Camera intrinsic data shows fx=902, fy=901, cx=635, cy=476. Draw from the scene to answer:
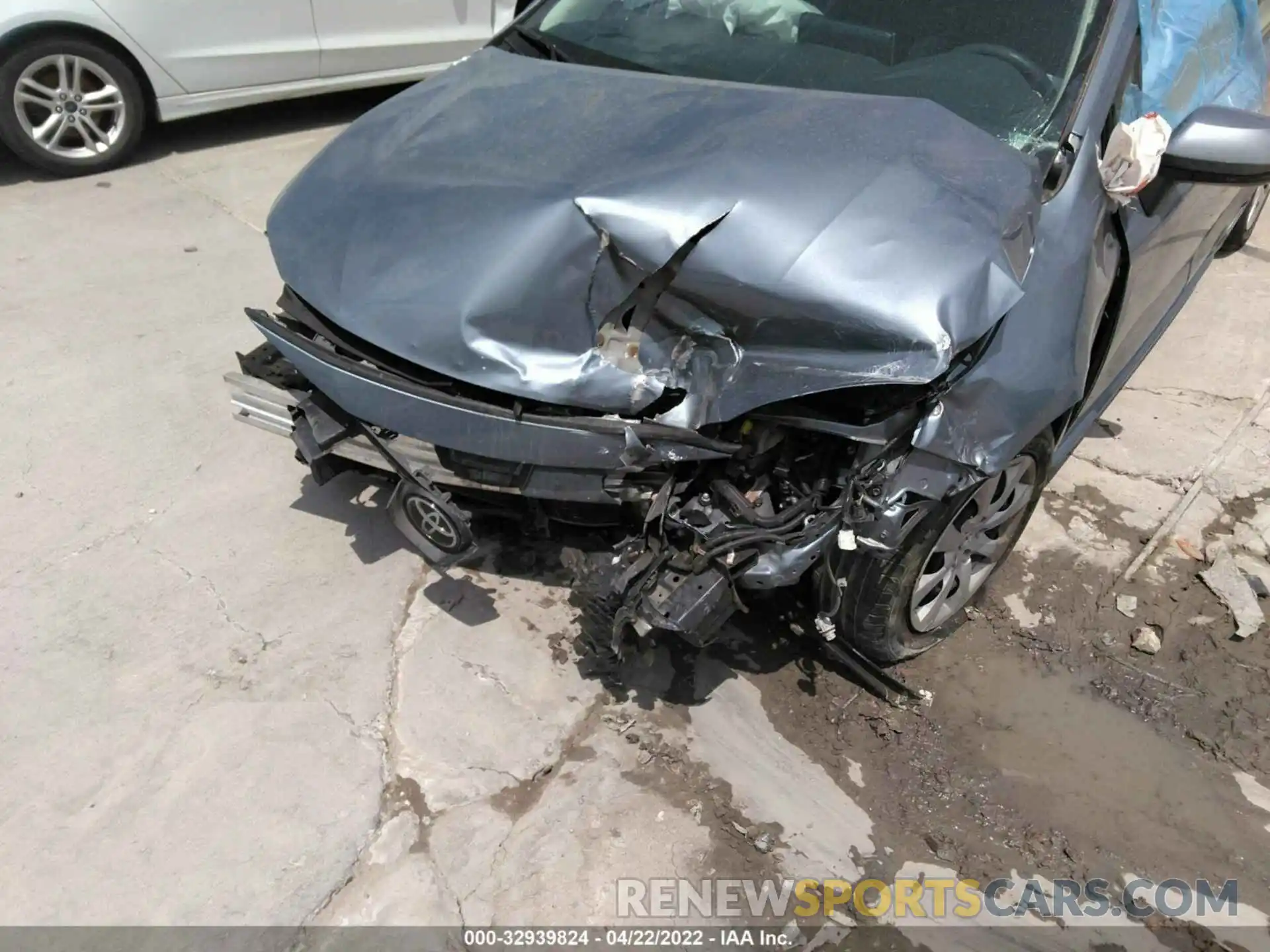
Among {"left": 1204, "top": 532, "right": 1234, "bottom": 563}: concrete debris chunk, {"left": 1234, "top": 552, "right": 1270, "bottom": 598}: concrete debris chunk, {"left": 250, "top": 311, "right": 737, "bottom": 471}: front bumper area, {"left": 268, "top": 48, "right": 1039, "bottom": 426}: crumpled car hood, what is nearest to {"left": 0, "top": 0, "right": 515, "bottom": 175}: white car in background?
{"left": 268, "top": 48, "right": 1039, "bottom": 426}: crumpled car hood

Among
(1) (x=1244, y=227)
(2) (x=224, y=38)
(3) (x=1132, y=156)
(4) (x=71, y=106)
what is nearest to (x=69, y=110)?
(4) (x=71, y=106)

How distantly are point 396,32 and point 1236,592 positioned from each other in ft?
17.2

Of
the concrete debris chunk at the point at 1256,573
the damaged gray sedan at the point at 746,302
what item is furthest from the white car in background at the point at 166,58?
the concrete debris chunk at the point at 1256,573

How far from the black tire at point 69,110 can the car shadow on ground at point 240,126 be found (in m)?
0.13

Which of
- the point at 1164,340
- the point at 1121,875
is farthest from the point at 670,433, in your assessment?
the point at 1164,340

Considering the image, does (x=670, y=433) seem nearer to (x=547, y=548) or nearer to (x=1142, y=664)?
(x=547, y=548)

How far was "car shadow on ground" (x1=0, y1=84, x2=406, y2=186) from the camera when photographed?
5.15m

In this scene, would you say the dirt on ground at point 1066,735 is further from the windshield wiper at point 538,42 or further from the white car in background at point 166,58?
the white car in background at point 166,58

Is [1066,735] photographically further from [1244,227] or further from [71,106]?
[71,106]

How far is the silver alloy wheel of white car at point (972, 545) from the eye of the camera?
2.43 metres

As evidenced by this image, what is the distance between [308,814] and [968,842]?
169cm

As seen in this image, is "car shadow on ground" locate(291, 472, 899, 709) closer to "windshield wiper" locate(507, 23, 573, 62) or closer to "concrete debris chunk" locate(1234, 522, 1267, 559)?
"windshield wiper" locate(507, 23, 573, 62)

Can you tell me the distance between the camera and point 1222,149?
2.40m

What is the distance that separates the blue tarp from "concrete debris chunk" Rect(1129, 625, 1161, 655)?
1540 millimetres
